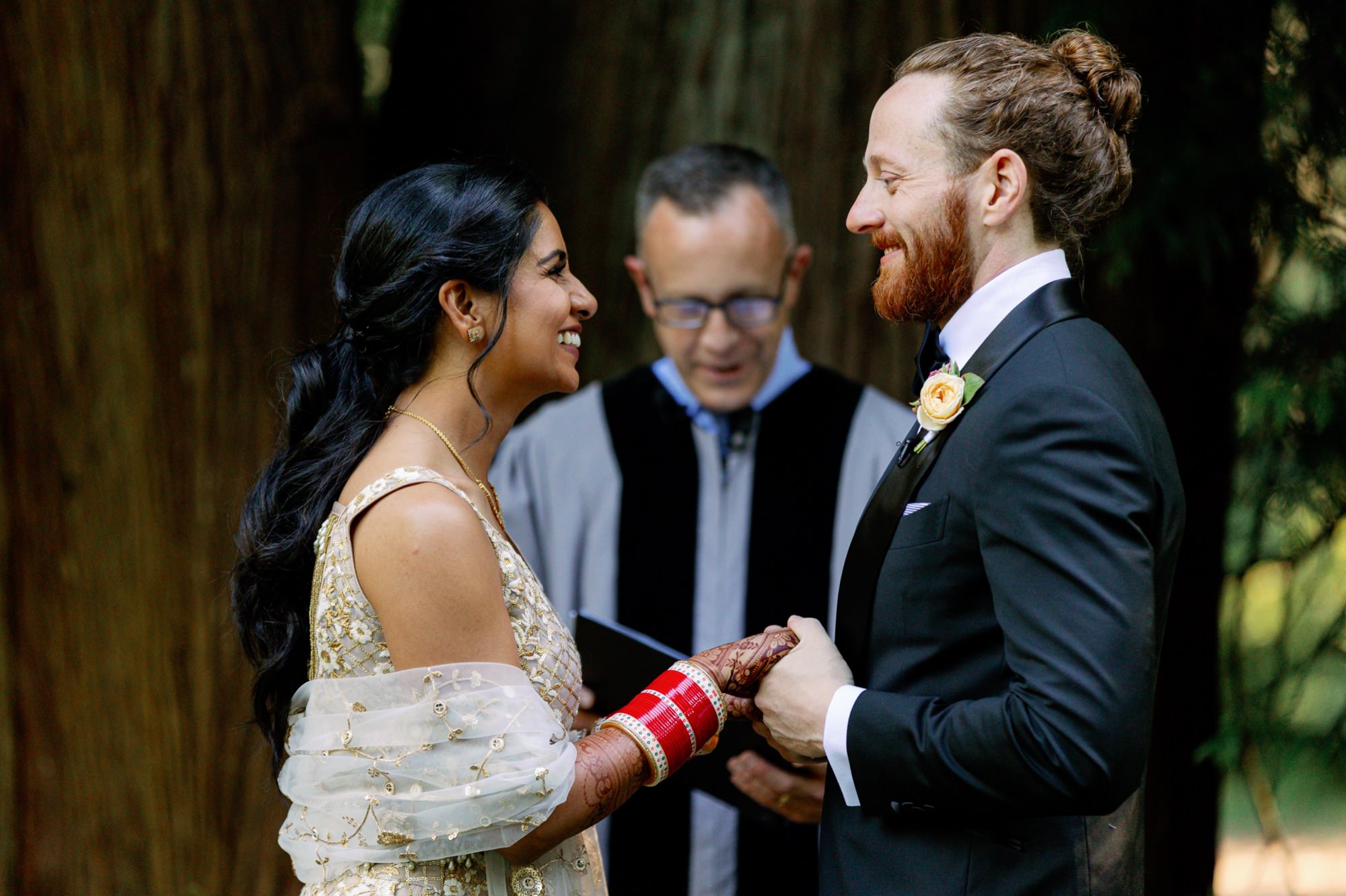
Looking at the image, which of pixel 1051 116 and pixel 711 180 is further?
pixel 711 180

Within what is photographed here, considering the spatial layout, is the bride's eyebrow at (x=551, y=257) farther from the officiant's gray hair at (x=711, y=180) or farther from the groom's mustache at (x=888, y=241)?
the officiant's gray hair at (x=711, y=180)

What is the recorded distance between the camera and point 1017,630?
5.24 ft

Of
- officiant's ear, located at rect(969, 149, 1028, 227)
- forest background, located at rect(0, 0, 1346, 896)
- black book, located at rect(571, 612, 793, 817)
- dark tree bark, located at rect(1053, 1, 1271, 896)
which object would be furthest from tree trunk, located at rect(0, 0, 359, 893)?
officiant's ear, located at rect(969, 149, 1028, 227)

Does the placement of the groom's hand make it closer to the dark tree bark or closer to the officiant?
the officiant

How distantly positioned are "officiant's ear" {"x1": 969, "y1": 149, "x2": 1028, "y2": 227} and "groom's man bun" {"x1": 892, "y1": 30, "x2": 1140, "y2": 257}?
15 mm

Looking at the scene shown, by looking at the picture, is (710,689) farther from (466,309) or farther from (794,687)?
(466,309)

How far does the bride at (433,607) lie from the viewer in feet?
6.13

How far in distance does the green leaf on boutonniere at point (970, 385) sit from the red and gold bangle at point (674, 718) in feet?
2.04

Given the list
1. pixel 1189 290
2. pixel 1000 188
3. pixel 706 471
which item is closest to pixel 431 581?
pixel 1000 188

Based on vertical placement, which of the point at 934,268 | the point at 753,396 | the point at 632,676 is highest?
the point at 934,268

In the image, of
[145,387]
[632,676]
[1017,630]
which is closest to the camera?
[1017,630]

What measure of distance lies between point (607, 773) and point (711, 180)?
1.76m

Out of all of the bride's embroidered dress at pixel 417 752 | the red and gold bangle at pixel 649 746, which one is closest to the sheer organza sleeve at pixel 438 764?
the bride's embroidered dress at pixel 417 752

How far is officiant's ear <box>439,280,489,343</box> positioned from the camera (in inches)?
81.6
